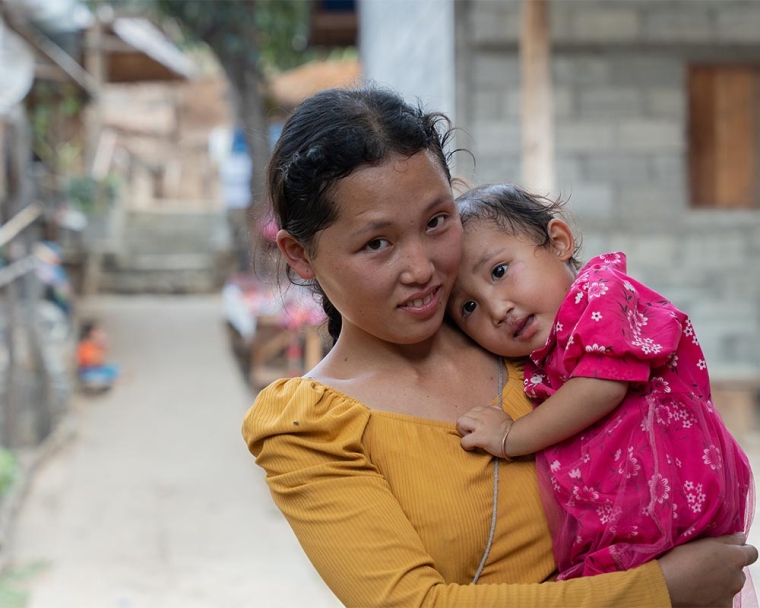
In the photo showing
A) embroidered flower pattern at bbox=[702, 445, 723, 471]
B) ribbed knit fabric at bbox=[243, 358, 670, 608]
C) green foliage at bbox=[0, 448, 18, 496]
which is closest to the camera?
ribbed knit fabric at bbox=[243, 358, 670, 608]

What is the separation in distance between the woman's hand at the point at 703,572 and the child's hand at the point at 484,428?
0.28m

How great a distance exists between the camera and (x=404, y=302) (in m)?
1.35

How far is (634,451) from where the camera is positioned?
135 cm

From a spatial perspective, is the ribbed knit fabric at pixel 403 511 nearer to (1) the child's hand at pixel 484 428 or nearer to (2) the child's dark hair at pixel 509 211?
(1) the child's hand at pixel 484 428

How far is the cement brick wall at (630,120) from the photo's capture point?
645 cm

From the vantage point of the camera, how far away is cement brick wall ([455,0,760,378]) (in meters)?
6.45

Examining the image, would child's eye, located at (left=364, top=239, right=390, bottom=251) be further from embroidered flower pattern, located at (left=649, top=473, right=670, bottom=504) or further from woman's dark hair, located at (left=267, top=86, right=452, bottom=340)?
embroidered flower pattern, located at (left=649, top=473, right=670, bottom=504)

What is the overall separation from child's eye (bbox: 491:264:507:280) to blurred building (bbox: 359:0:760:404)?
4.67 meters

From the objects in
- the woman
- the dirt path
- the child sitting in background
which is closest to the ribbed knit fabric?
the woman

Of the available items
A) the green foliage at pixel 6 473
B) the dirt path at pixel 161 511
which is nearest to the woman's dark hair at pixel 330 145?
the dirt path at pixel 161 511

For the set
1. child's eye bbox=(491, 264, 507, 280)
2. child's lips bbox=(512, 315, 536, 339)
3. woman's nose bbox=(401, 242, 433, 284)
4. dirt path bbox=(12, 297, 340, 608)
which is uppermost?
woman's nose bbox=(401, 242, 433, 284)

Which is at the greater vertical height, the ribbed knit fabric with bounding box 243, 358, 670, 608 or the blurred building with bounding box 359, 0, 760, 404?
the blurred building with bounding box 359, 0, 760, 404

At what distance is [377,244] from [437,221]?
0.34 ft

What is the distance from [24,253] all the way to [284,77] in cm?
895
